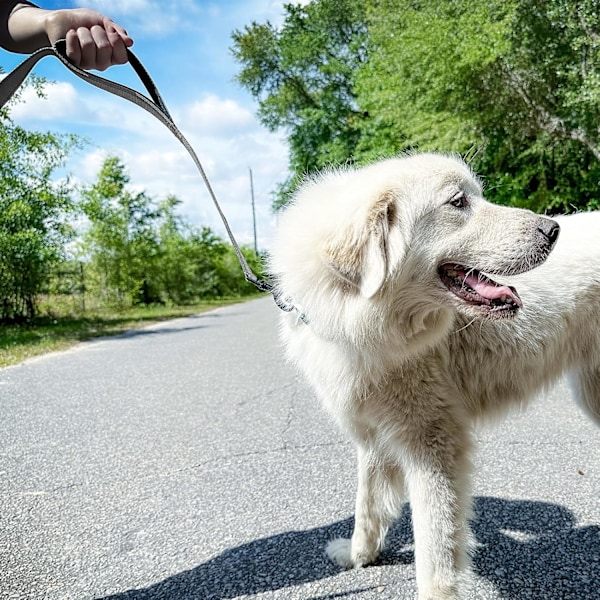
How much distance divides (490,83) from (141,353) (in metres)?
11.9

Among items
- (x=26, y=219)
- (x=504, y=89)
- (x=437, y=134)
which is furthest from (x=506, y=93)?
(x=26, y=219)

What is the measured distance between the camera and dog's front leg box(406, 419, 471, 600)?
2.09m

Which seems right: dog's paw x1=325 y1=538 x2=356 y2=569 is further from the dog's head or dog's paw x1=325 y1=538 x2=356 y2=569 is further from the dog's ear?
the dog's ear

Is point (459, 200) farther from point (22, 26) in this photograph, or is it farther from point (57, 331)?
point (57, 331)

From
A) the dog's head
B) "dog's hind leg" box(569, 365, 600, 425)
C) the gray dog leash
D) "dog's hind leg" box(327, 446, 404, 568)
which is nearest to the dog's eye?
the dog's head

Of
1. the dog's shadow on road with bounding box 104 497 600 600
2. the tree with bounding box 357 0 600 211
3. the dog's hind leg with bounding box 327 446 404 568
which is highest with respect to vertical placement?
the tree with bounding box 357 0 600 211

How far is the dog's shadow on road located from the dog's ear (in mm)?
1442

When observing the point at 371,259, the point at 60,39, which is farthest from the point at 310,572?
the point at 60,39

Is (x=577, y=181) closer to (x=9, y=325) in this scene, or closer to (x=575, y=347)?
(x=575, y=347)

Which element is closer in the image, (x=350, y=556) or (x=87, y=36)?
(x=87, y=36)

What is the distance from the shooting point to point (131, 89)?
215 cm

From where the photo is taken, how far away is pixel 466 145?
1419 centimetres

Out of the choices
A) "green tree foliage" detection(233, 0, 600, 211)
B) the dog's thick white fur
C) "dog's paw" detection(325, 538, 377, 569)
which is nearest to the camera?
the dog's thick white fur

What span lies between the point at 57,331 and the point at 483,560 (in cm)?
1350
